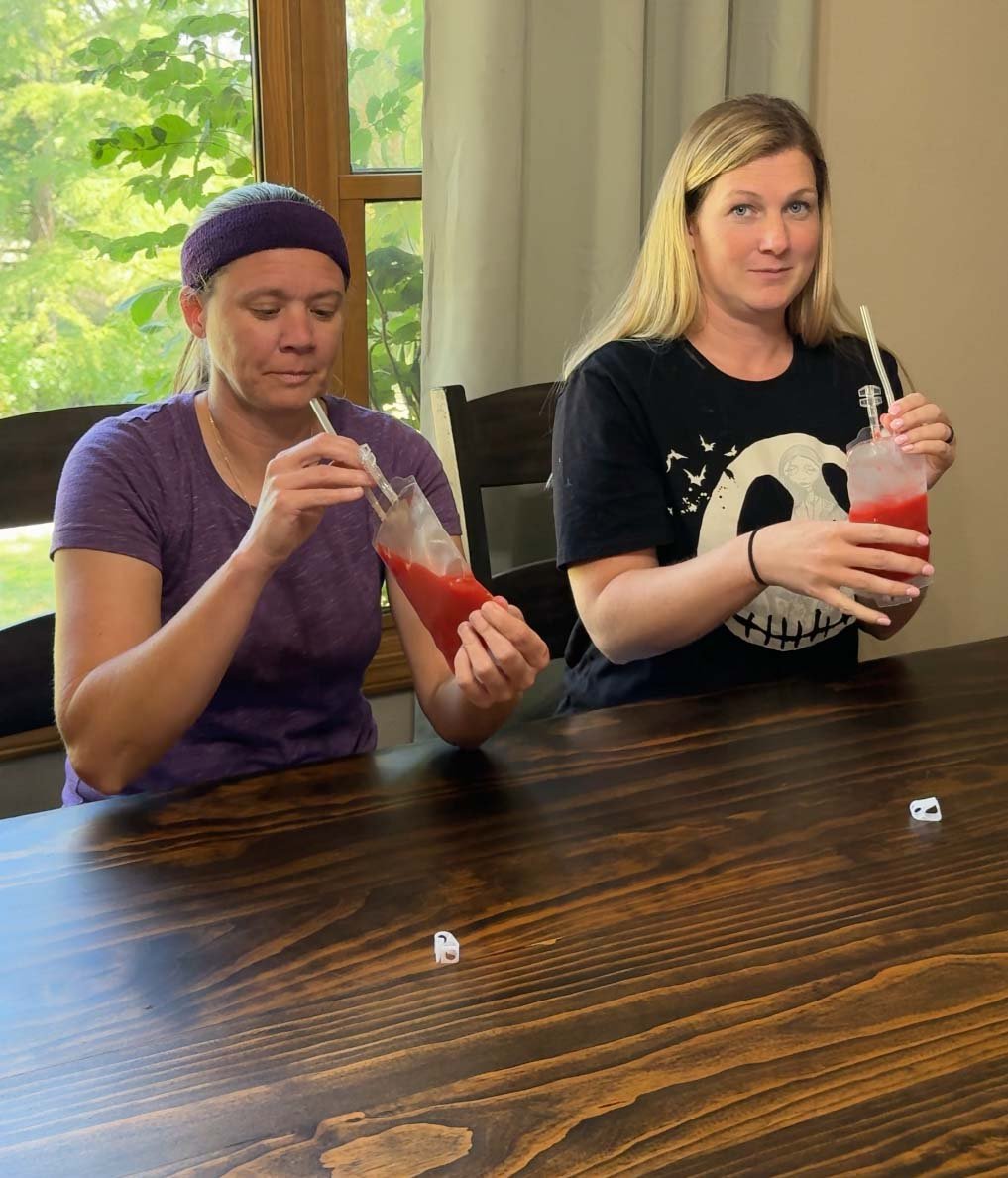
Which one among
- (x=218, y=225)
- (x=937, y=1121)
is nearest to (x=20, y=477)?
(x=218, y=225)

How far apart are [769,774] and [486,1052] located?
1.51 feet

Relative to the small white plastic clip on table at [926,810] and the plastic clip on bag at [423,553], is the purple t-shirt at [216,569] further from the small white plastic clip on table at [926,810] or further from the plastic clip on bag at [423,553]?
the small white plastic clip on table at [926,810]

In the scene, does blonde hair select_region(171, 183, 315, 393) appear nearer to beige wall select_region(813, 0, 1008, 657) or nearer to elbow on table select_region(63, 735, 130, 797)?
elbow on table select_region(63, 735, 130, 797)

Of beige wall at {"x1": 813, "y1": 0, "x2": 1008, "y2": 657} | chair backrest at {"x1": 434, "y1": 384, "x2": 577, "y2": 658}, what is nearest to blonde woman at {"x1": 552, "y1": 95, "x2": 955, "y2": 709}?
chair backrest at {"x1": 434, "y1": 384, "x2": 577, "y2": 658}

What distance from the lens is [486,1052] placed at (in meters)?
0.78

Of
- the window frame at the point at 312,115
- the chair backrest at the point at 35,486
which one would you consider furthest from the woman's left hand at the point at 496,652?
the window frame at the point at 312,115

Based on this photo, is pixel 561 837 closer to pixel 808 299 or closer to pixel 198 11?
pixel 808 299

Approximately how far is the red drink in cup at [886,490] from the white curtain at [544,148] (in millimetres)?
950

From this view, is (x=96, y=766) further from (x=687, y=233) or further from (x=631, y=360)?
(x=687, y=233)

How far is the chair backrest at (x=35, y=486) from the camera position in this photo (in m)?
1.56

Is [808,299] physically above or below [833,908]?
above

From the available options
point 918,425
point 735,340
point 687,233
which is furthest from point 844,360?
point 918,425

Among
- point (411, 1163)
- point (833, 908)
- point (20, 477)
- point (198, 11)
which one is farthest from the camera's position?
point (198, 11)

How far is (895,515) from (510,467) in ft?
2.41
